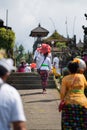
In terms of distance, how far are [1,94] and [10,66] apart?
41 centimetres

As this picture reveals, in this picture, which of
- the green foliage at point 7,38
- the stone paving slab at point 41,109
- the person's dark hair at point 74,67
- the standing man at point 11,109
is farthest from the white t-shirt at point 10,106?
the green foliage at point 7,38

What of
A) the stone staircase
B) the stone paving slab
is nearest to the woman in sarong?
the stone paving slab

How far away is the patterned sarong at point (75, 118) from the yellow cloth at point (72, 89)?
0.29 feet

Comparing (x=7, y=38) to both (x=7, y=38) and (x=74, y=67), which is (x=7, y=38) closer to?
(x=7, y=38)

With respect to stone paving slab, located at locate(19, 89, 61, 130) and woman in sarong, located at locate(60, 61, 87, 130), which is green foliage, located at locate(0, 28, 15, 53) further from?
woman in sarong, located at locate(60, 61, 87, 130)

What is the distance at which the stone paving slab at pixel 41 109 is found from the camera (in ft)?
38.6

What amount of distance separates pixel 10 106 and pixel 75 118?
12.5ft

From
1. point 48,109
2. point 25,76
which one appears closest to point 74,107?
point 48,109

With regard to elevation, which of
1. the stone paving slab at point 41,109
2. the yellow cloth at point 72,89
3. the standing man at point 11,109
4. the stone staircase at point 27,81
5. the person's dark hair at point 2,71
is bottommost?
the stone staircase at point 27,81

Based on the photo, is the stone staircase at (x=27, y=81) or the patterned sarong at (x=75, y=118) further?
the stone staircase at (x=27, y=81)

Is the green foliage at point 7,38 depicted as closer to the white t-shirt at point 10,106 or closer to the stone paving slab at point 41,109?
the stone paving slab at point 41,109

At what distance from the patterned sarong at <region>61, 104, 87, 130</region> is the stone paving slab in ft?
8.48

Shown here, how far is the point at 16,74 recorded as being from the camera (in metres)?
20.0

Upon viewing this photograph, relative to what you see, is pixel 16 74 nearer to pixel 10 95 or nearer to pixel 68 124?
pixel 68 124
